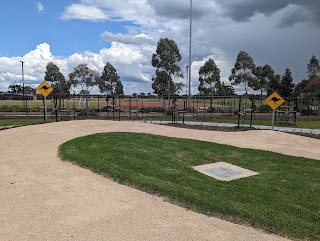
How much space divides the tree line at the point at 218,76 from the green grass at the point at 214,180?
83.8 ft

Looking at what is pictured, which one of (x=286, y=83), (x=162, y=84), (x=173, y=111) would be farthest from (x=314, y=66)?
(x=173, y=111)

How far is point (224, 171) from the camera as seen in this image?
26.8 ft

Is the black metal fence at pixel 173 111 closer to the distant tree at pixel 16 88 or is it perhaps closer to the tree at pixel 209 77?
the tree at pixel 209 77

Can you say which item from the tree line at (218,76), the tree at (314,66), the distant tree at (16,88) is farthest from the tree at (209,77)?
the distant tree at (16,88)

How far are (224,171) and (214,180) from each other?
1151 millimetres

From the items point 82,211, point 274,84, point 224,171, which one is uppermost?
point 274,84

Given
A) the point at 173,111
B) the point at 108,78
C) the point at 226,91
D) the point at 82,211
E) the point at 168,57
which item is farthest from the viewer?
the point at 226,91

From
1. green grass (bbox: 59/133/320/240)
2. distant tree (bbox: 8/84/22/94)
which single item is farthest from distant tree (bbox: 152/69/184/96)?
Result: distant tree (bbox: 8/84/22/94)

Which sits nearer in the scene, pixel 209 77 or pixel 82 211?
pixel 82 211

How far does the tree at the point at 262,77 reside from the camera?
52862mm

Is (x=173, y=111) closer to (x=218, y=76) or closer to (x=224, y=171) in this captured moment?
(x=224, y=171)

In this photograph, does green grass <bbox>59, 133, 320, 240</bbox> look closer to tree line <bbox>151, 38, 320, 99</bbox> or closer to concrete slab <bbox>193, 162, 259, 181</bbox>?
concrete slab <bbox>193, 162, 259, 181</bbox>

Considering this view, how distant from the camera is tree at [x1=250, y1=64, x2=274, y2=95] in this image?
173 feet

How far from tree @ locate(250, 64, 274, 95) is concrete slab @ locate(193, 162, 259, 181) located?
45.7 meters
